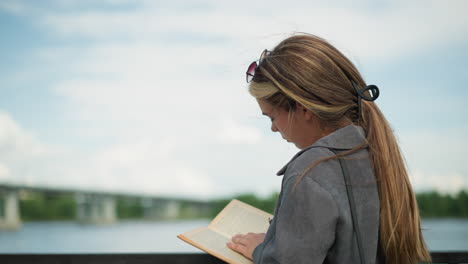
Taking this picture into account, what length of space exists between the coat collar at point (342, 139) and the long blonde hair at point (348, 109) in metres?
0.02

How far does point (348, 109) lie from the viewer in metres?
1.10

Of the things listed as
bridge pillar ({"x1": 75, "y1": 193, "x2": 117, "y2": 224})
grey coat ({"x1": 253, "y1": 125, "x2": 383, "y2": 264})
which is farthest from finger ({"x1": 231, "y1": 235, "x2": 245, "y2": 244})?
bridge pillar ({"x1": 75, "y1": 193, "x2": 117, "y2": 224})

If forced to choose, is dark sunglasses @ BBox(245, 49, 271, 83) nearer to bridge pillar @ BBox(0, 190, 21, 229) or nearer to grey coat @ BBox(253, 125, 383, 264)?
grey coat @ BBox(253, 125, 383, 264)

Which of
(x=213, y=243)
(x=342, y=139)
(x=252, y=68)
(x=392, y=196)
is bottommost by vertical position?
(x=213, y=243)

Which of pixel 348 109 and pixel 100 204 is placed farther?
pixel 100 204

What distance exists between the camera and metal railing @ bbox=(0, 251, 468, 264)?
4.48 ft

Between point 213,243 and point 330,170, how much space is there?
1.08 feet

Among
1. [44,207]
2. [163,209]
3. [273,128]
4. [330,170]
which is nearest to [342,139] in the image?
[330,170]

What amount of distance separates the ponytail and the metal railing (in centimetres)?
38

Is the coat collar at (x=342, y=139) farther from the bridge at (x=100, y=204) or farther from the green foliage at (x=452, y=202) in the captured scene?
the bridge at (x=100, y=204)

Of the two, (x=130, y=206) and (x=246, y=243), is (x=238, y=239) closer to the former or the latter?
(x=246, y=243)

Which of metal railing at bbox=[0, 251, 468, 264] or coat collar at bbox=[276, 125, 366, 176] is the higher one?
coat collar at bbox=[276, 125, 366, 176]

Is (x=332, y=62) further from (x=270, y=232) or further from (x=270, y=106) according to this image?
(x=270, y=232)

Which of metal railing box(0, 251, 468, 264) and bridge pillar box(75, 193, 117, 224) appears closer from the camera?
metal railing box(0, 251, 468, 264)
